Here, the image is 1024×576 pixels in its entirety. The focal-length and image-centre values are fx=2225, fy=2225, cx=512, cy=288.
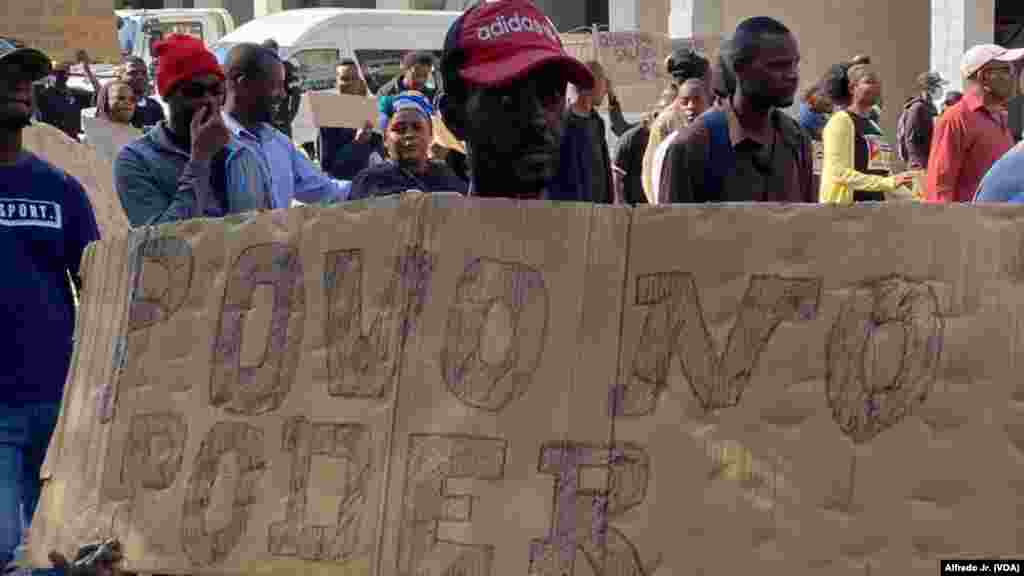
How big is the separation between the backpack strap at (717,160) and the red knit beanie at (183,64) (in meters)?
1.58

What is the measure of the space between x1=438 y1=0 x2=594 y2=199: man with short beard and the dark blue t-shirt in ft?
4.17

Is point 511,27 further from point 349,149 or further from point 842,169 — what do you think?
point 349,149

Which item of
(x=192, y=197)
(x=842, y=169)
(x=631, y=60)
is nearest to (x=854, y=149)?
(x=842, y=169)

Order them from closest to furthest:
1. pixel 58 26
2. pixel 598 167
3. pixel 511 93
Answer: pixel 511 93
pixel 598 167
pixel 58 26

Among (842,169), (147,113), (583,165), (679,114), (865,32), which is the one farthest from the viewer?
(865,32)

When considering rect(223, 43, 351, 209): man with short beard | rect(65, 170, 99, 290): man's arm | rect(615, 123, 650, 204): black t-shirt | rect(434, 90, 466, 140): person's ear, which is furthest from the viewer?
rect(615, 123, 650, 204): black t-shirt

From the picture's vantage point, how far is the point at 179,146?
6152mm

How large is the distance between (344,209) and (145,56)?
2394 cm

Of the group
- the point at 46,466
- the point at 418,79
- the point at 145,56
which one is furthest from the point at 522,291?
the point at 145,56

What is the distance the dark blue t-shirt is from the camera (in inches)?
195

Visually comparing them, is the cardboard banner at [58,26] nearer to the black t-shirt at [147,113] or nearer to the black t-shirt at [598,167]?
the black t-shirt at [598,167]

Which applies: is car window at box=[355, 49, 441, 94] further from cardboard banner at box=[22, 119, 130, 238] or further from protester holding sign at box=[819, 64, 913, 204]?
cardboard banner at box=[22, 119, 130, 238]

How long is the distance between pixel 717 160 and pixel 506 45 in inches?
45.0

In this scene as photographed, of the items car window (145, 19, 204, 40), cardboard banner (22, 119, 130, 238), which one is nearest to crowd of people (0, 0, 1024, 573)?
cardboard banner (22, 119, 130, 238)
